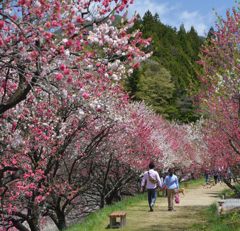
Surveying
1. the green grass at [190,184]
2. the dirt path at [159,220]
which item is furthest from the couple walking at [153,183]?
the green grass at [190,184]

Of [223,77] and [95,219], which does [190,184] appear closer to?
[95,219]

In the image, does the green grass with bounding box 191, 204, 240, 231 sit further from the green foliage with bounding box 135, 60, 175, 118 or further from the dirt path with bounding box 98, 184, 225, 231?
the green foliage with bounding box 135, 60, 175, 118

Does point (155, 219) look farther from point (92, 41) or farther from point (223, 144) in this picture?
point (92, 41)

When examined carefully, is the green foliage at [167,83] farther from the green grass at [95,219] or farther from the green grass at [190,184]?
the green grass at [95,219]

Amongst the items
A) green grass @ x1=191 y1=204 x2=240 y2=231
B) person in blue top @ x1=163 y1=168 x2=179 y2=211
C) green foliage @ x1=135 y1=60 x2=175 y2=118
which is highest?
green foliage @ x1=135 y1=60 x2=175 y2=118

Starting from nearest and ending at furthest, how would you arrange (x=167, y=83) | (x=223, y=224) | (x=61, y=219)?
(x=223, y=224), (x=61, y=219), (x=167, y=83)

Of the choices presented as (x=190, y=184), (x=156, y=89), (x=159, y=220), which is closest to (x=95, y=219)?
(x=159, y=220)

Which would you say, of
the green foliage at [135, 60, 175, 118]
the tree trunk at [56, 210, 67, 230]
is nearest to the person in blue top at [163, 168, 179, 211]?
the tree trunk at [56, 210, 67, 230]

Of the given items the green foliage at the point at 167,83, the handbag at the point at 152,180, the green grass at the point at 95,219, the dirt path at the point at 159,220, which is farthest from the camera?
the green foliage at the point at 167,83

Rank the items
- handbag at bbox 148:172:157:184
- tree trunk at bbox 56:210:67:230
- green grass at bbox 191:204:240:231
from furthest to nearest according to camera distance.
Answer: tree trunk at bbox 56:210:67:230, handbag at bbox 148:172:157:184, green grass at bbox 191:204:240:231

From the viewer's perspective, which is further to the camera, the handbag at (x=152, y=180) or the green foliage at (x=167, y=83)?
the green foliage at (x=167, y=83)

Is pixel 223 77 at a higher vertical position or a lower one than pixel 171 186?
higher

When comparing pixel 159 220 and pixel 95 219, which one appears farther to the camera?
pixel 95 219

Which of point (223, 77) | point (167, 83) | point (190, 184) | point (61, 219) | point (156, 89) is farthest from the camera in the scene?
point (167, 83)
